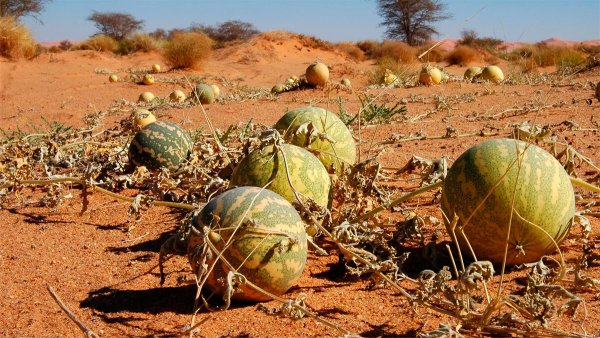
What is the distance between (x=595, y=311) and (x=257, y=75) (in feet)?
61.4

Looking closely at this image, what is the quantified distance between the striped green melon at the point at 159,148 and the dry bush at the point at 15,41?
18599mm

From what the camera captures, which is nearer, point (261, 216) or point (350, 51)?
point (261, 216)

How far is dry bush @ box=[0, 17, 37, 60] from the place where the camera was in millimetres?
20969

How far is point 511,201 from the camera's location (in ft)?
8.76

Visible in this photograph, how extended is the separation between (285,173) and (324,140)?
2.31 feet

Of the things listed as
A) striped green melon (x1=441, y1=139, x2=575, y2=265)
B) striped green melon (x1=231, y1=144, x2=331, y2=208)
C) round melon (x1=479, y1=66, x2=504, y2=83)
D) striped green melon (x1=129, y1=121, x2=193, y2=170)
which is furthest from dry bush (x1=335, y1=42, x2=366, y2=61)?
striped green melon (x1=441, y1=139, x2=575, y2=265)

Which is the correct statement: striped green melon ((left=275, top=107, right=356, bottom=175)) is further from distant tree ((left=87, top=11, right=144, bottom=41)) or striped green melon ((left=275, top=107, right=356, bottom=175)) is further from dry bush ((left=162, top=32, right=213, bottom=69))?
distant tree ((left=87, top=11, right=144, bottom=41))

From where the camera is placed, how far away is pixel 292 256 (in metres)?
2.59

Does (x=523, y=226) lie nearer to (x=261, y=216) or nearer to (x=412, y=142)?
(x=261, y=216)

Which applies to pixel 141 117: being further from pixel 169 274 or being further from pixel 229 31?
pixel 229 31

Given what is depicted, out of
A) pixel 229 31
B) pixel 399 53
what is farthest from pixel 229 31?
pixel 399 53

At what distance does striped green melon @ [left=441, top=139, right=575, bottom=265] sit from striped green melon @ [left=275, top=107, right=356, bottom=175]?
3.41 feet

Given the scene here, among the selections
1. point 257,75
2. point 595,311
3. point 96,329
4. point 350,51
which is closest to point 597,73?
point 257,75

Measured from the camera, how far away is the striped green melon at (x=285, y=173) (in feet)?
10.6
